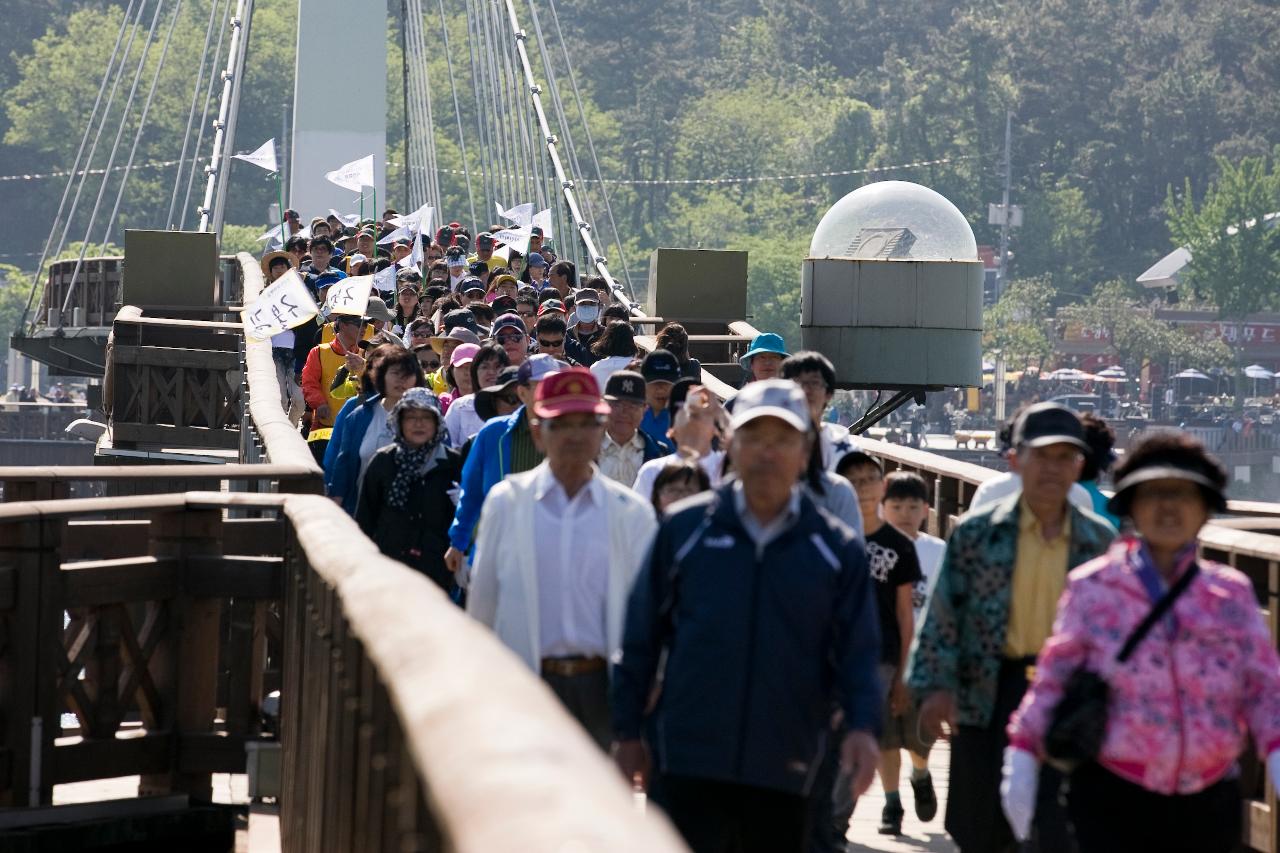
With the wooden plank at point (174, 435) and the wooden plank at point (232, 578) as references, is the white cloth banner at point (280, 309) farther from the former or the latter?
the wooden plank at point (174, 435)

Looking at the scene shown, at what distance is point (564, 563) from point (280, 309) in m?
8.37

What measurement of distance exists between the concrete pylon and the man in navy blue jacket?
3709 cm

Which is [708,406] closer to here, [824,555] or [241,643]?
[241,643]

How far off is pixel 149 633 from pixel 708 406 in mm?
1975

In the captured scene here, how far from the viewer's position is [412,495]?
856 cm

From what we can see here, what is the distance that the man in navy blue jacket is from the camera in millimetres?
4613

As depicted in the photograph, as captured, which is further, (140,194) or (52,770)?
(140,194)

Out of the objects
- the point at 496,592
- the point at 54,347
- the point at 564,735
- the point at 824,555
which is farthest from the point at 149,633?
the point at 54,347

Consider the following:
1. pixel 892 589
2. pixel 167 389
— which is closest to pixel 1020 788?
pixel 892 589

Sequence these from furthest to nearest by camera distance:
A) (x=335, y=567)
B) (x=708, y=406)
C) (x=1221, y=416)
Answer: (x=1221, y=416), (x=708, y=406), (x=335, y=567)

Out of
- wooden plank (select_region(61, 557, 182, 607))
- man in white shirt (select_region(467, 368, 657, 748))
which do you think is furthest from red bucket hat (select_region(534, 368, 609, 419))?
wooden plank (select_region(61, 557, 182, 607))

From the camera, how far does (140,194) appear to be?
93.7m

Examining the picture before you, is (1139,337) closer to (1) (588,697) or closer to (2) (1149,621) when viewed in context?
(1) (588,697)

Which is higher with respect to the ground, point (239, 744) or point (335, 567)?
point (335, 567)
